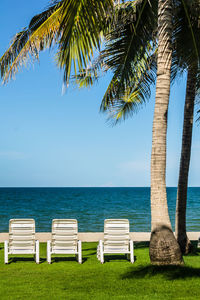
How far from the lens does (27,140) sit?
63344 millimetres

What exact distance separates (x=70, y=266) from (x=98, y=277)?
4.10 ft

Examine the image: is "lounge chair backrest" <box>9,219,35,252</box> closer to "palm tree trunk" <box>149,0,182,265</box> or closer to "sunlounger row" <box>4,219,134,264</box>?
"sunlounger row" <box>4,219,134,264</box>

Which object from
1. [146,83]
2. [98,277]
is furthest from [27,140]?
[98,277]

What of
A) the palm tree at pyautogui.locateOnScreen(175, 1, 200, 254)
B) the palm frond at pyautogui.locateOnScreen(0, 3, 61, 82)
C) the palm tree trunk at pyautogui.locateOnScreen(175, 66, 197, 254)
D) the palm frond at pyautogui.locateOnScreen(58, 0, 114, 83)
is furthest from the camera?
the palm tree trunk at pyautogui.locateOnScreen(175, 66, 197, 254)

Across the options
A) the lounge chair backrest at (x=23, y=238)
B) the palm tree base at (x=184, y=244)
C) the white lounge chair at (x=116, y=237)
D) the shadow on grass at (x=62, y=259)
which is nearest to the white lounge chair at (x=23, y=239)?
the lounge chair backrest at (x=23, y=238)

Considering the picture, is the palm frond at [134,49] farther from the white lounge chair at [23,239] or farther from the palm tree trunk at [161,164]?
the white lounge chair at [23,239]

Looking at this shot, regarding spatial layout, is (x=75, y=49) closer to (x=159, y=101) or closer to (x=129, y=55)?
(x=159, y=101)

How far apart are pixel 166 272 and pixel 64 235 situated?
2262mm

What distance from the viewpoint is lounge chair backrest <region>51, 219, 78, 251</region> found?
8023 millimetres

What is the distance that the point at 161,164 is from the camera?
725cm

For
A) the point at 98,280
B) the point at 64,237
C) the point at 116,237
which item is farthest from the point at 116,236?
the point at 98,280

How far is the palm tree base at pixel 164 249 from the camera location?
23.0 ft

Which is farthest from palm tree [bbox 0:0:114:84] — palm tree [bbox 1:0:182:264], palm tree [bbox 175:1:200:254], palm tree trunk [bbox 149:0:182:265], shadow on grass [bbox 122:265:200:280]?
shadow on grass [bbox 122:265:200:280]

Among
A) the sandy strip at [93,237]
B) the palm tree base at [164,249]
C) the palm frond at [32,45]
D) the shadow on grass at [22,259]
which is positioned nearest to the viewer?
the palm tree base at [164,249]
